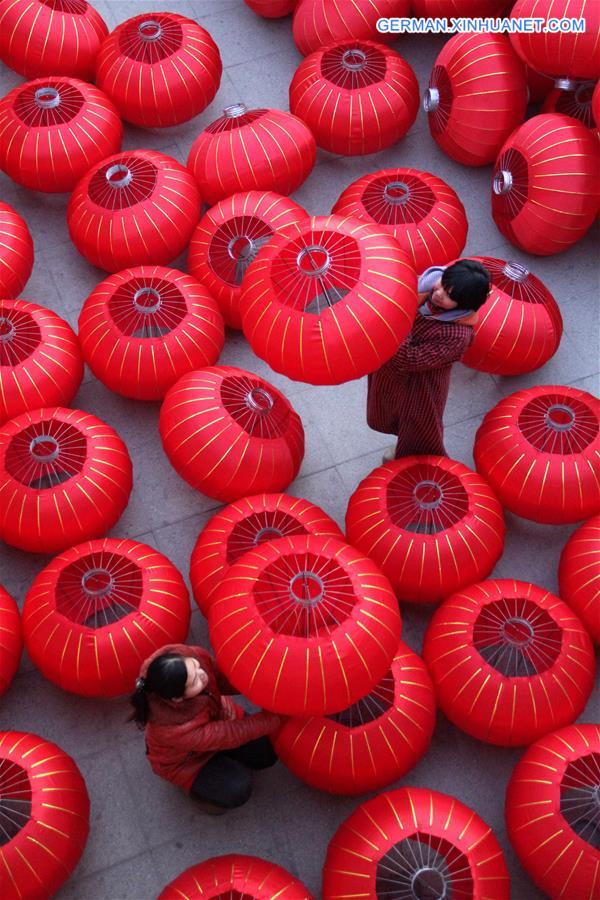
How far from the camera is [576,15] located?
17.2 feet

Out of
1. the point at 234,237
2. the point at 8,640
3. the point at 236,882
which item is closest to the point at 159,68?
the point at 234,237

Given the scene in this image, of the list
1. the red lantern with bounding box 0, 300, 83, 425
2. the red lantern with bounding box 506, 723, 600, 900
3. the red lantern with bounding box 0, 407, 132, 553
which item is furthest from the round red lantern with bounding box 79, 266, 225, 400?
the red lantern with bounding box 506, 723, 600, 900

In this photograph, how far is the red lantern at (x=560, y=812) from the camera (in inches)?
152

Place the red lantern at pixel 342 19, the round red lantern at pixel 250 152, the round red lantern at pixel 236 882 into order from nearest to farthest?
the round red lantern at pixel 236 882 → the round red lantern at pixel 250 152 → the red lantern at pixel 342 19

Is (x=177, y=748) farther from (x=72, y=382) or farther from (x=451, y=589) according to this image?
(x=72, y=382)

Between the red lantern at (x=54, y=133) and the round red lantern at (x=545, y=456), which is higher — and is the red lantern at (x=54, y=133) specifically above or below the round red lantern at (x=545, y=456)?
above

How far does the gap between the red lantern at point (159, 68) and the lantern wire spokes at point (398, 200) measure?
4.32ft

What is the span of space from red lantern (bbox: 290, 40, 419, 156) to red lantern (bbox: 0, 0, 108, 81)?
130 cm

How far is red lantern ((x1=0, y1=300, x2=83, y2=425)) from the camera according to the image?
16.3ft

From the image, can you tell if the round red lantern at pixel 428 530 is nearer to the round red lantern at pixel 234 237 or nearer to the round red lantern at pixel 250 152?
the round red lantern at pixel 234 237

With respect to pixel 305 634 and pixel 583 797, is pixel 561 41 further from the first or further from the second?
pixel 583 797

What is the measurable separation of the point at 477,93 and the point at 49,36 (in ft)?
8.27

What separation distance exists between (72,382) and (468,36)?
2.95m

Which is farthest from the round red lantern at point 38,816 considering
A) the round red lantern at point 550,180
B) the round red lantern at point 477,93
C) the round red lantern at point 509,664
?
the round red lantern at point 477,93
